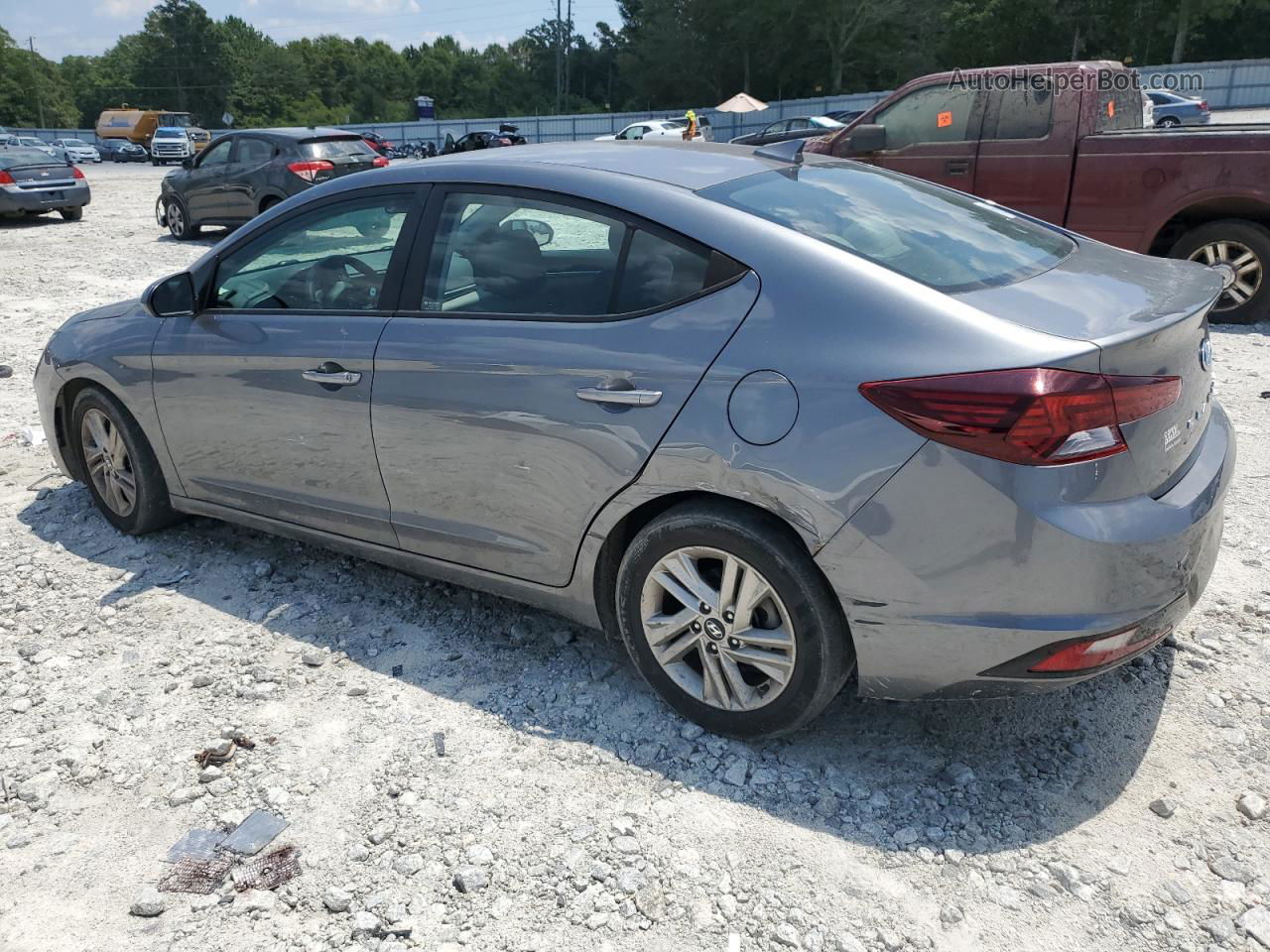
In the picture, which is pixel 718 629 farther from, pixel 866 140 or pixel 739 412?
pixel 866 140

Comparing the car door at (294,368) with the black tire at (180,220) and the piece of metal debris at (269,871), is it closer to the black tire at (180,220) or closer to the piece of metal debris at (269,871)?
the piece of metal debris at (269,871)

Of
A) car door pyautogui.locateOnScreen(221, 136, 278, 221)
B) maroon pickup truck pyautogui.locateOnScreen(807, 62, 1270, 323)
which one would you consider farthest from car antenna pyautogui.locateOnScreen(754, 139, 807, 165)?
car door pyautogui.locateOnScreen(221, 136, 278, 221)

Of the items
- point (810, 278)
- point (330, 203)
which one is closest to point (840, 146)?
point (330, 203)

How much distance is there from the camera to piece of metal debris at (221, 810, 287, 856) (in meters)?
2.76

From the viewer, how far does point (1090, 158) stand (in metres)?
8.40

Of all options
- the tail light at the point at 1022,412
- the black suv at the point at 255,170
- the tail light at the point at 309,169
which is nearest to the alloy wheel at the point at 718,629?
the tail light at the point at 1022,412

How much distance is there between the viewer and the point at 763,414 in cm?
271

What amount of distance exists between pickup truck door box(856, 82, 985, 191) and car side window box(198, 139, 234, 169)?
383 inches

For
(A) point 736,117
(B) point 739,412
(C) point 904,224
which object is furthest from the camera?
(A) point 736,117

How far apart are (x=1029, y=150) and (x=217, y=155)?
1158 centimetres

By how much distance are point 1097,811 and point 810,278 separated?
5.29ft

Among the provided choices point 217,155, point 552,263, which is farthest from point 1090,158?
point 217,155

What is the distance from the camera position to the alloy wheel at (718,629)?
2.85m

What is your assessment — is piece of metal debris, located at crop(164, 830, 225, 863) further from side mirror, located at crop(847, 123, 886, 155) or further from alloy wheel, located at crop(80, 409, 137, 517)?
side mirror, located at crop(847, 123, 886, 155)
